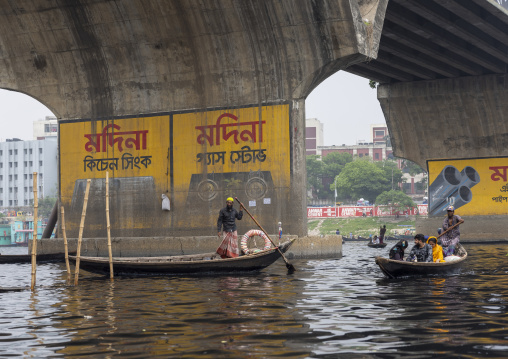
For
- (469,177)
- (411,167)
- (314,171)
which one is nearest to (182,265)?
(469,177)

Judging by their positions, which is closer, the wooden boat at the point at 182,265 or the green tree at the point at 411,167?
the wooden boat at the point at 182,265

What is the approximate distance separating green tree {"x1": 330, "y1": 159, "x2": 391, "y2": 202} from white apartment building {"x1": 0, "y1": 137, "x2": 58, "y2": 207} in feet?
178

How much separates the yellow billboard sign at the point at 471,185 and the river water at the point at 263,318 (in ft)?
97.3

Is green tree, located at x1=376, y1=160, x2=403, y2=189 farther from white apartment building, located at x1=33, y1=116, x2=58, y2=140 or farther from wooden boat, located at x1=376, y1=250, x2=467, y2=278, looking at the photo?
wooden boat, located at x1=376, y1=250, x2=467, y2=278

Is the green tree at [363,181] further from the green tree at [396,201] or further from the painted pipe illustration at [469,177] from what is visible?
the painted pipe illustration at [469,177]

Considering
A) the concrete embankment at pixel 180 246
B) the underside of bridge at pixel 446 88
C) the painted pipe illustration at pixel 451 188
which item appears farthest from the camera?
the painted pipe illustration at pixel 451 188

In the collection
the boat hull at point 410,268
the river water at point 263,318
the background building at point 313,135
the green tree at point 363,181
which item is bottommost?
the river water at point 263,318

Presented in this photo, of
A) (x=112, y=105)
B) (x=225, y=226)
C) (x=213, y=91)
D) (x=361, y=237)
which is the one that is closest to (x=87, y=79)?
(x=112, y=105)

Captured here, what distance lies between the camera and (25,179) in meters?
140

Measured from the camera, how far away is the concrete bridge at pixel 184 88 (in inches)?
1048

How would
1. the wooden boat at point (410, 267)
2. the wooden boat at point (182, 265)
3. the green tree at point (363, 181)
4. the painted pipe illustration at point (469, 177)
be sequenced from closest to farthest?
the wooden boat at point (410, 267), the wooden boat at point (182, 265), the painted pipe illustration at point (469, 177), the green tree at point (363, 181)

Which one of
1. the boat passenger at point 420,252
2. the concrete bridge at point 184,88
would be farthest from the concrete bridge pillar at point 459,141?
the boat passenger at point 420,252

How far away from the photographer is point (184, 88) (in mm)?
29078

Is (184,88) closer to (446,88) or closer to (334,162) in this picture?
(446,88)
